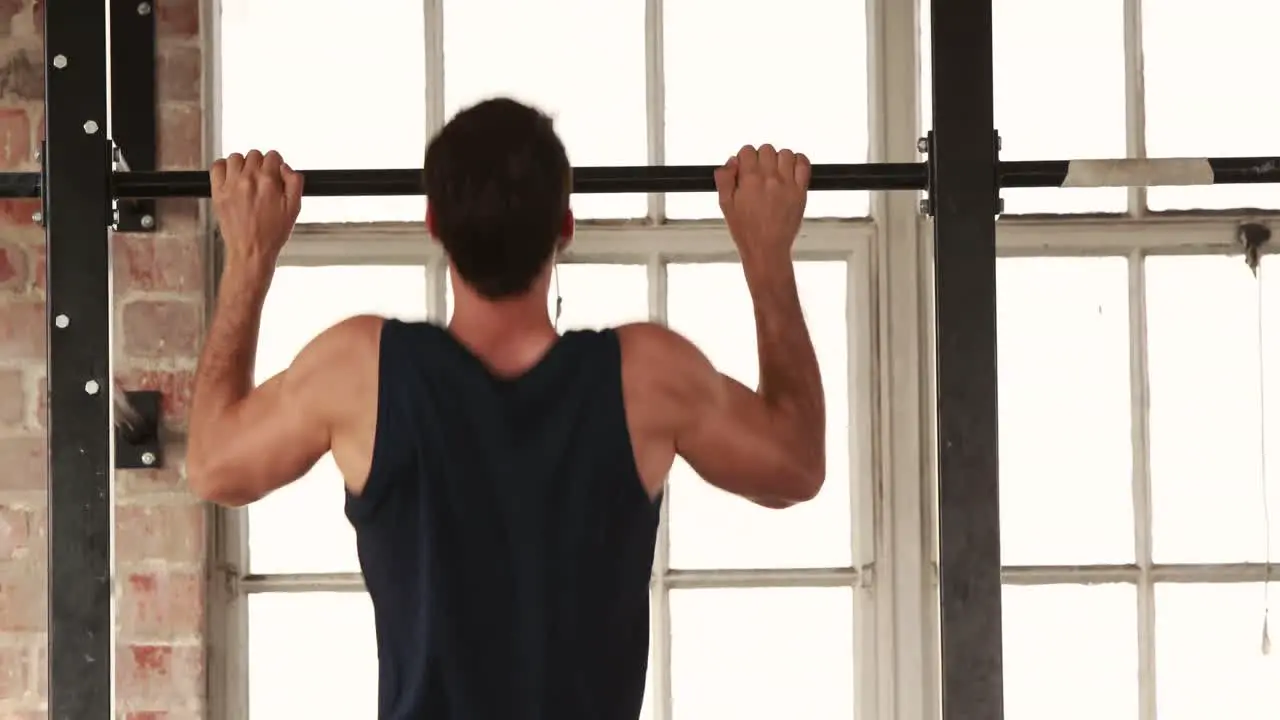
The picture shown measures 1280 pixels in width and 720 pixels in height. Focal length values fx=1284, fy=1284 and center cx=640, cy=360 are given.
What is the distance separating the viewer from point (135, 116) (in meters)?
1.90

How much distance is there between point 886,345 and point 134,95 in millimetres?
1202

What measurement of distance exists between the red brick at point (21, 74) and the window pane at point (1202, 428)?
1.75m

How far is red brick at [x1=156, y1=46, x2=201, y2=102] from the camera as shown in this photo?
1.92 m

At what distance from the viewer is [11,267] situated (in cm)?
188

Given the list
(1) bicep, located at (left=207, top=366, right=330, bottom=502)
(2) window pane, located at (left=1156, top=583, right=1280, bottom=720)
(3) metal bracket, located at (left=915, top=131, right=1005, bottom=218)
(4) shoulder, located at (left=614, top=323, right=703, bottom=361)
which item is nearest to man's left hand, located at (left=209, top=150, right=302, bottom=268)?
(1) bicep, located at (left=207, top=366, right=330, bottom=502)

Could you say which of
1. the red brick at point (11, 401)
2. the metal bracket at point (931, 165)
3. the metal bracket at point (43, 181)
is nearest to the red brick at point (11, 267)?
the red brick at point (11, 401)

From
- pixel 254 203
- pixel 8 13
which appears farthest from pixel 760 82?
pixel 8 13

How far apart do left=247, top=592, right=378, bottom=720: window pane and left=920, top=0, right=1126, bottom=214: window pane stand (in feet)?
4.15

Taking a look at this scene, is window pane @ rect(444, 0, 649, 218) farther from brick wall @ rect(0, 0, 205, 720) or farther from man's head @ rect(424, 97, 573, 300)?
man's head @ rect(424, 97, 573, 300)

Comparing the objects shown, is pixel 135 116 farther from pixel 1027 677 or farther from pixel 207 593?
pixel 1027 677

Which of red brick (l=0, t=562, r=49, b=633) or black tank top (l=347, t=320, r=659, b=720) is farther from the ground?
black tank top (l=347, t=320, r=659, b=720)

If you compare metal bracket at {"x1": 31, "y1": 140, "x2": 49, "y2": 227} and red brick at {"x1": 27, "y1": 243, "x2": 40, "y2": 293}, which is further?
red brick at {"x1": 27, "y1": 243, "x2": 40, "y2": 293}

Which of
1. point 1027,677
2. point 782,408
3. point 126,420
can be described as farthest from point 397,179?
point 1027,677

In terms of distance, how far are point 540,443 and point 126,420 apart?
0.97 m
